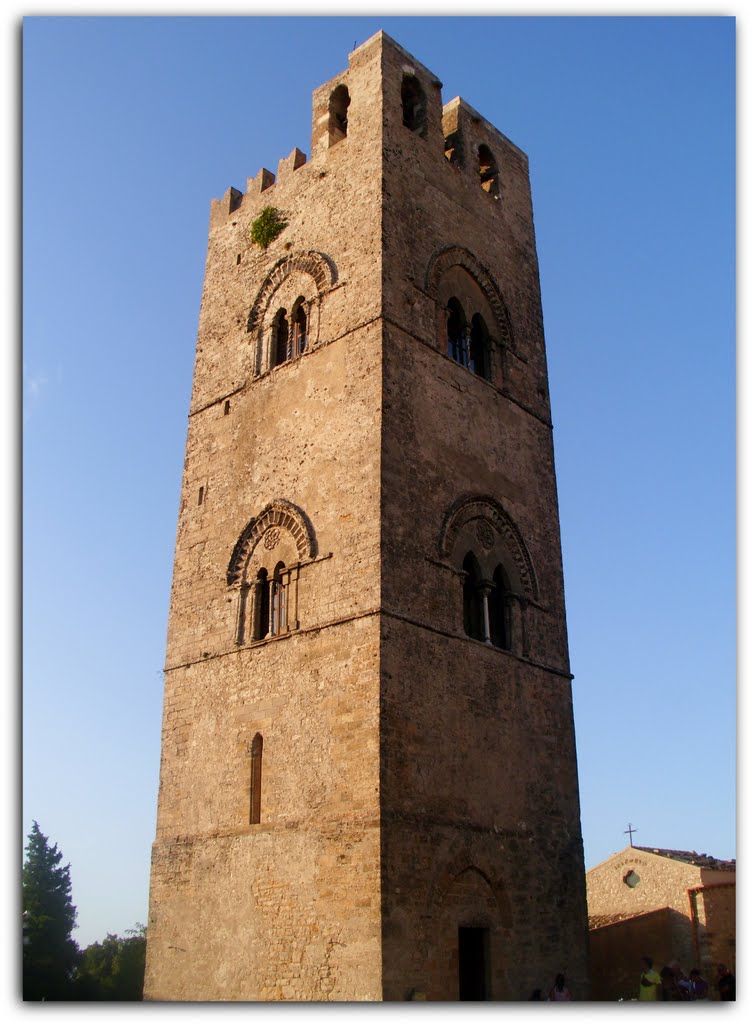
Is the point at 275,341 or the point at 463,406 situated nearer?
the point at 463,406

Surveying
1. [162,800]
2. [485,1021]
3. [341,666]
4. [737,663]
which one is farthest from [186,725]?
[737,663]

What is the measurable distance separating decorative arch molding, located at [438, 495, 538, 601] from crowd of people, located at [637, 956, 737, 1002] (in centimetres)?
543

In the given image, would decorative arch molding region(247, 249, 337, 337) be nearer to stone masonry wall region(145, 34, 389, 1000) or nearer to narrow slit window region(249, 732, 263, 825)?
stone masonry wall region(145, 34, 389, 1000)

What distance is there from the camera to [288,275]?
53.3 feet

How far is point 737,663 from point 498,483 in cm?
727

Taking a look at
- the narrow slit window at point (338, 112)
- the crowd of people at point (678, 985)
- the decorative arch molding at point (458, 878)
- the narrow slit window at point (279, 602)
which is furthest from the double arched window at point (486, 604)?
the narrow slit window at point (338, 112)

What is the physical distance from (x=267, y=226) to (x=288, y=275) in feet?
4.73

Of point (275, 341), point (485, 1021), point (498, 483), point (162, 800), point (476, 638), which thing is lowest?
Answer: point (485, 1021)

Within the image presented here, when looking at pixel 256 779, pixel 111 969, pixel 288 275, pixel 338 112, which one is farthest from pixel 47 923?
pixel 338 112

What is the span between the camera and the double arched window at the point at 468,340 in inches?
619

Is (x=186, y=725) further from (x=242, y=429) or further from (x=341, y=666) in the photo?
(x=242, y=429)

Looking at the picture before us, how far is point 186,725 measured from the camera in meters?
13.9

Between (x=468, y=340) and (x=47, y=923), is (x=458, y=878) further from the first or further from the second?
(x=47, y=923)

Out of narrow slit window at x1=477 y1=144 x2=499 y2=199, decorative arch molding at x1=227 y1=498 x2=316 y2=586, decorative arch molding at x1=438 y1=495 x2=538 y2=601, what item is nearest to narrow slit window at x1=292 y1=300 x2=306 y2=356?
decorative arch molding at x1=227 y1=498 x2=316 y2=586
